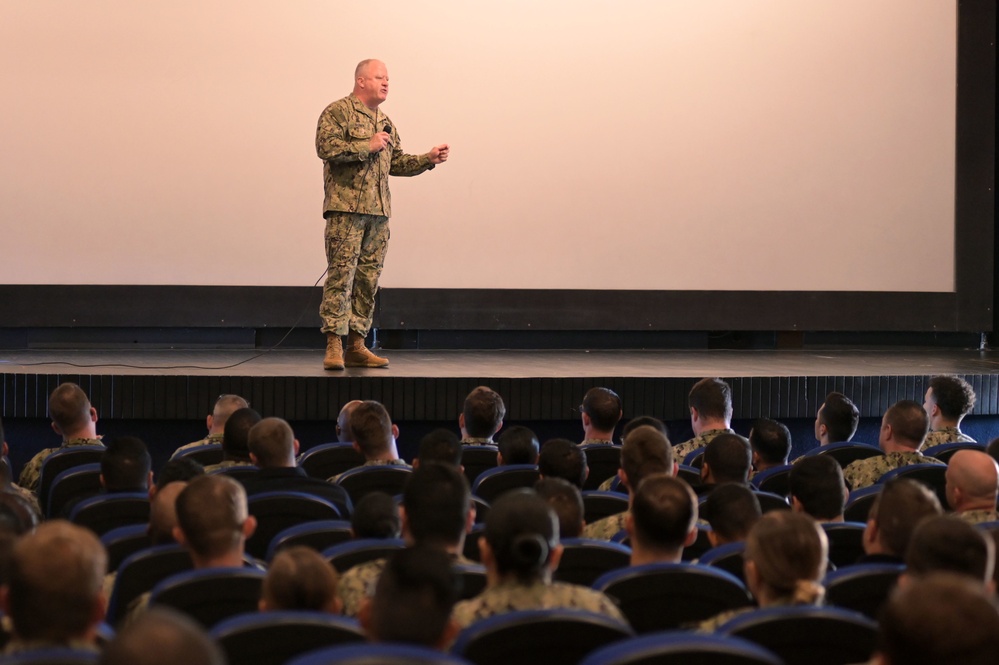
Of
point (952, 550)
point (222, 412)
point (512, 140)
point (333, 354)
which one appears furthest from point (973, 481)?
point (512, 140)

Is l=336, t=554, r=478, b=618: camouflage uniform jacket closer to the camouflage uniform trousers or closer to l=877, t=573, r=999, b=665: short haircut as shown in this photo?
l=877, t=573, r=999, b=665: short haircut

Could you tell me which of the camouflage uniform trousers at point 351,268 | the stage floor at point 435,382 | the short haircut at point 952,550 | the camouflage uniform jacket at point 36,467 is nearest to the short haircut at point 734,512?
the short haircut at point 952,550

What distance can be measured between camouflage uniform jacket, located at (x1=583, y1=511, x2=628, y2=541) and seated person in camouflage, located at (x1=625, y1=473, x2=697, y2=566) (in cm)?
52

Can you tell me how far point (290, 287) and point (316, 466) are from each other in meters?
3.70

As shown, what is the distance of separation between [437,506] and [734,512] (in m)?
0.76

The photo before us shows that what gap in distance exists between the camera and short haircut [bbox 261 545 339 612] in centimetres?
203

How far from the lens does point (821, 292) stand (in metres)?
8.44

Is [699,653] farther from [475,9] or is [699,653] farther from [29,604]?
[475,9]

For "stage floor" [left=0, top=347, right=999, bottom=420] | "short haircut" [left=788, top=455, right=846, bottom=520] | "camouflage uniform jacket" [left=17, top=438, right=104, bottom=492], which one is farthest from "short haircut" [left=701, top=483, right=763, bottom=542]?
"stage floor" [left=0, top=347, right=999, bottom=420]

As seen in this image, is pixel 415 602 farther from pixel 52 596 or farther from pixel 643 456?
pixel 643 456

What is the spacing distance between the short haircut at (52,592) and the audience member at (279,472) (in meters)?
1.31

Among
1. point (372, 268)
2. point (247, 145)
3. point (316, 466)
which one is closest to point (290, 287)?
point (247, 145)

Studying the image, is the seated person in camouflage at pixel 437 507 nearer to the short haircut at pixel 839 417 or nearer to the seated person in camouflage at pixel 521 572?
the seated person in camouflage at pixel 521 572

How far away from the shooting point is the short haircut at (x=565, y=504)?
2.72 m
